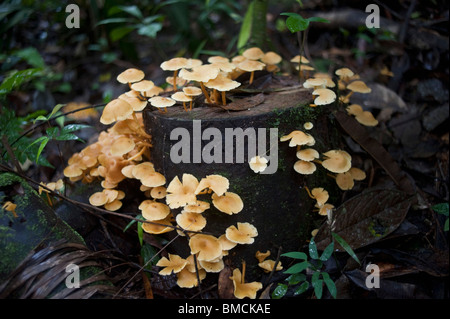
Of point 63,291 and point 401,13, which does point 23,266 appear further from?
point 401,13

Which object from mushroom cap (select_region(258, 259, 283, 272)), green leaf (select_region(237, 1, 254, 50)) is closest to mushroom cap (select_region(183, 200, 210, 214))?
mushroom cap (select_region(258, 259, 283, 272))

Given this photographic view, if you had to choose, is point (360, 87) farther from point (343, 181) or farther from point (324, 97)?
point (343, 181)
